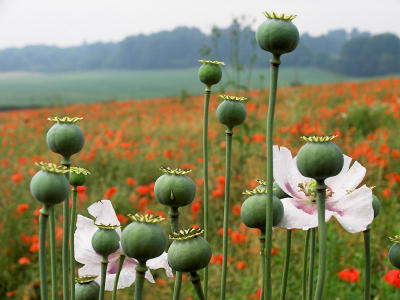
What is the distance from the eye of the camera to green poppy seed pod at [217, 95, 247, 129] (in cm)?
69

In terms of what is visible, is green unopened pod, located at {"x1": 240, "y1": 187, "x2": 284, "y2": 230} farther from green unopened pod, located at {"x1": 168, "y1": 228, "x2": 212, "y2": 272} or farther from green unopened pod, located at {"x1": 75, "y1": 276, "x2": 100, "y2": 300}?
green unopened pod, located at {"x1": 75, "y1": 276, "x2": 100, "y2": 300}

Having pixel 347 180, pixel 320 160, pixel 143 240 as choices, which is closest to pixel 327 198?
pixel 347 180

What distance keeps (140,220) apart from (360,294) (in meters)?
1.57

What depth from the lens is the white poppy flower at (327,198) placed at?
0.55 meters

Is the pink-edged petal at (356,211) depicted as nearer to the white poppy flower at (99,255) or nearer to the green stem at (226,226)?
the green stem at (226,226)

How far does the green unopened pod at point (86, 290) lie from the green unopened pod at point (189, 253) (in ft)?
0.67

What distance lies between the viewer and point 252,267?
79.4 inches

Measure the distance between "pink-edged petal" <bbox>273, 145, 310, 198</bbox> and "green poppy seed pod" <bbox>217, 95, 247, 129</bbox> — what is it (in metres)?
0.09

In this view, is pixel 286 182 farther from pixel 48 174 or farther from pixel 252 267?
pixel 252 267

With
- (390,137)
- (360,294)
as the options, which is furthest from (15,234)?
(390,137)

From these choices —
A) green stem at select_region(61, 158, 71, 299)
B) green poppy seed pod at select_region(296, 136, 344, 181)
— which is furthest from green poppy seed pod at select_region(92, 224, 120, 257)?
green poppy seed pod at select_region(296, 136, 344, 181)

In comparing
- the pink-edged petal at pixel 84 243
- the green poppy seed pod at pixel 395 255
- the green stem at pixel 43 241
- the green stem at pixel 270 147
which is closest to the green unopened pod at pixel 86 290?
the pink-edged petal at pixel 84 243

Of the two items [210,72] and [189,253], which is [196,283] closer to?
[189,253]

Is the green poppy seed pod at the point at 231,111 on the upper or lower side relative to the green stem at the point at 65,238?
upper
